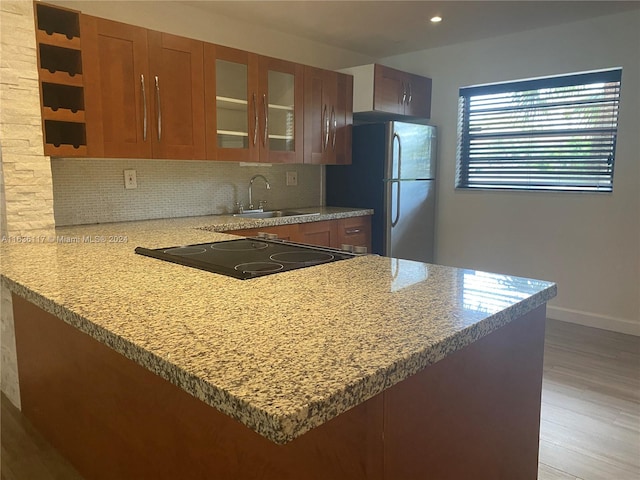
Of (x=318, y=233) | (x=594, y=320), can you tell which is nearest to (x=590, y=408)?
(x=594, y=320)

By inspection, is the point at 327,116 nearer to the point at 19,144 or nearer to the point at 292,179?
the point at 292,179

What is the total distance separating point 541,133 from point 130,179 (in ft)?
10.2

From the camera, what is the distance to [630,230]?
11.1ft

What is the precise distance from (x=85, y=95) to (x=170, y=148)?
537 millimetres

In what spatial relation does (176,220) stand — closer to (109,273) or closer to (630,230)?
(109,273)

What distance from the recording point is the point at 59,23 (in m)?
2.46

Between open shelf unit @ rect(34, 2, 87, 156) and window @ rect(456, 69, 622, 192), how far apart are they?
3.03m

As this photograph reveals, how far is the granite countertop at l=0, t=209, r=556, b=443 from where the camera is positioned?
705 millimetres

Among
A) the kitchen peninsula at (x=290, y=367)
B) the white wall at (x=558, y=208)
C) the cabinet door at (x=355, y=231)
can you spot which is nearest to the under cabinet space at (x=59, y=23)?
the kitchen peninsula at (x=290, y=367)

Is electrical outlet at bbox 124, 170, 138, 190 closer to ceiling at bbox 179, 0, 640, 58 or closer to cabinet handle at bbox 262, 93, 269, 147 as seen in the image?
cabinet handle at bbox 262, 93, 269, 147

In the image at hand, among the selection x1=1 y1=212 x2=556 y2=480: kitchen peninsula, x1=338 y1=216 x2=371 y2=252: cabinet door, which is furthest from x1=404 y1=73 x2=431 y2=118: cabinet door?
x1=1 y1=212 x2=556 y2=480: kitchen peninsula

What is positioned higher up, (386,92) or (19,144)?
(386,92)

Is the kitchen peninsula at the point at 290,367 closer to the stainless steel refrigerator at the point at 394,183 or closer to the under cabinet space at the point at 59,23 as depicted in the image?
the under cabinet space at the point at 59,23

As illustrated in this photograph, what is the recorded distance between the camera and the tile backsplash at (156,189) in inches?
111
